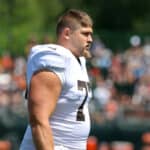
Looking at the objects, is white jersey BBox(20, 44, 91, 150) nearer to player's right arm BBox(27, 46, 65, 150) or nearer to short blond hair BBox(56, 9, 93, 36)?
player's right arm BBox(27, 46, 65, 150)

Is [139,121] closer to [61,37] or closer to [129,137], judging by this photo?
[129,137]

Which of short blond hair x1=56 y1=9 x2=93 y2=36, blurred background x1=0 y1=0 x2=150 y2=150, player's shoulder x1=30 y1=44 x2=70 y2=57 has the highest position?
short blond hair x1=56 y1=9 x2=93 y2=36

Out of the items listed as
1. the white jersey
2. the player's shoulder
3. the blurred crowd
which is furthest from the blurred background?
the player's shoulder

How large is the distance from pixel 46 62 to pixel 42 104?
24 centimetres

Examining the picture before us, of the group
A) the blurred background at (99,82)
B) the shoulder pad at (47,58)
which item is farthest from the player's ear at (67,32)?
the blurred background at (99,82)

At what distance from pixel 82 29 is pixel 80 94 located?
391mm

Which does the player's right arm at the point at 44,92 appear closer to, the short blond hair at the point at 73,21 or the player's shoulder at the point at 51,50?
the player's shoulder at the point at 51,50

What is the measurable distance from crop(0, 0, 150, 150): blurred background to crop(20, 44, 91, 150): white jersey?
5.51 m

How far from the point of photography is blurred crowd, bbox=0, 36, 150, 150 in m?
13.5

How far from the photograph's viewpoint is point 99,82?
18109 millimetres

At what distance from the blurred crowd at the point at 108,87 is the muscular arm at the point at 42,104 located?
7106 mm

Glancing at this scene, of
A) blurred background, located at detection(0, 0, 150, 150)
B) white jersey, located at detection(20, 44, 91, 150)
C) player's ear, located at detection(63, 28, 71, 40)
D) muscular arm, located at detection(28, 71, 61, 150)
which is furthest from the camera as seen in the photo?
blurred background, located at detection(0, 0, 150, 150)

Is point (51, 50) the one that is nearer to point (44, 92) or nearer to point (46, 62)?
point (46, 62)

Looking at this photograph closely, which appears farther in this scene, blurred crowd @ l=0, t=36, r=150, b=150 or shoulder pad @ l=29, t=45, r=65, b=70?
blurred crowd @ l=0, t=36, r=150, b=150
